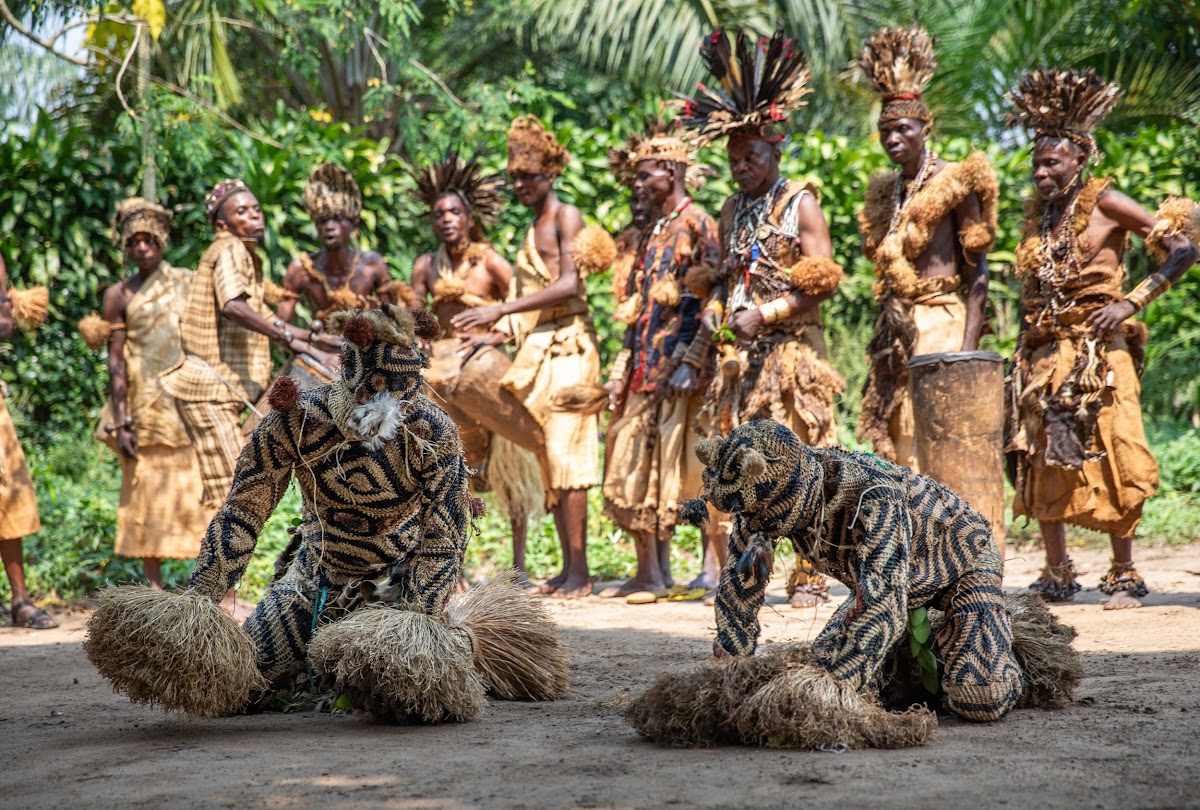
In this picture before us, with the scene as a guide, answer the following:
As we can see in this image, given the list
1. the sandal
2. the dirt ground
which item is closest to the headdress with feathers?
the dirt ground

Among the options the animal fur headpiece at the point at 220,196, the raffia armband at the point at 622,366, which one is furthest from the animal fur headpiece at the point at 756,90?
the animal fur headpiece at the point at 220,196

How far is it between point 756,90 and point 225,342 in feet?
9.53

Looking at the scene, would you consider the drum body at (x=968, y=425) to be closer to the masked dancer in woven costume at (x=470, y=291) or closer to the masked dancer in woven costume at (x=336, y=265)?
the masked dancer in woven costume at (x=470, y=291)

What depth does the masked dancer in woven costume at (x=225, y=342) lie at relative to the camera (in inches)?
251

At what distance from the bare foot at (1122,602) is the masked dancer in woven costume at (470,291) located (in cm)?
301

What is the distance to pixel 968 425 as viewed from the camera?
203 inches

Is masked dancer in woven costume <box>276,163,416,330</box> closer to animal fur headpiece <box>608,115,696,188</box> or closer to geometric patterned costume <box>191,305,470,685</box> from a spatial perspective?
animal fur headpiece <box>608,115,696,188</box>

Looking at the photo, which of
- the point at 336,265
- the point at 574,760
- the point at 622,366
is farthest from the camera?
the point at 336,265

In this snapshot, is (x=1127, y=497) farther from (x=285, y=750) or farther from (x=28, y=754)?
(x=28, y=754)

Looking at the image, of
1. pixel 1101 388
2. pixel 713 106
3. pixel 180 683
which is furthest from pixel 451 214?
pixel 180 683

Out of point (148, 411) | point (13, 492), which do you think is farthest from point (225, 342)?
point (13, 492)

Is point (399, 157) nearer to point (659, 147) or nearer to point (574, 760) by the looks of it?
point (659, 147)

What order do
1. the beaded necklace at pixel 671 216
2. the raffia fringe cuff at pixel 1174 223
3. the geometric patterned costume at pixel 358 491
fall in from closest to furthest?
the geometric patterned costume at pixel 358 491 → the raffia fringe cuff at pixel 1174 223 → the beaded necklace at pixel 671 216

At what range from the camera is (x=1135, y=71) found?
38.9ft
